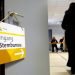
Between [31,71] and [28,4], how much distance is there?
39 cm

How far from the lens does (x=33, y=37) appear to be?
3.27 feet

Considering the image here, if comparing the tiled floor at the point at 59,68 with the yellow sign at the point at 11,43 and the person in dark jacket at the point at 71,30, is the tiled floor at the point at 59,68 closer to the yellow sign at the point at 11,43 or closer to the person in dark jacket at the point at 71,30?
the person in dark jacket at the point at 71,30

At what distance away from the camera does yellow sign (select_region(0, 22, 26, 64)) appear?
0.73 meters

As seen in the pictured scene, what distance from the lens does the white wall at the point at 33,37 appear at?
892mm

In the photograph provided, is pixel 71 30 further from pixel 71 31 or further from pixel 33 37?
pixel 33 37

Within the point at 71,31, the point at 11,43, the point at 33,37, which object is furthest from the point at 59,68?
the point at 11,43

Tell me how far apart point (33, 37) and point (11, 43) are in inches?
9.2

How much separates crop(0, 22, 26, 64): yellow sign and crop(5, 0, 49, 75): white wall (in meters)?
0.06

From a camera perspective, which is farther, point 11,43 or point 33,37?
point 33,37

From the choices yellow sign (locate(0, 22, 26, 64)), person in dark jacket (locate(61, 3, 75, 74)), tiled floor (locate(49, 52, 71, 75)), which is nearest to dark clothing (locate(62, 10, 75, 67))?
person in dark jacket (locate(61, 3, 75, 74))

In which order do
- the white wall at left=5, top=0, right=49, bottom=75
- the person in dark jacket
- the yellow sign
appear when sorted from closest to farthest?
the yellow sign
the white wall at left=5, top=0, right=49, bottom=75
the person in dark jacket

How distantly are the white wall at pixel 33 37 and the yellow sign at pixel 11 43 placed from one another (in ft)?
0.19

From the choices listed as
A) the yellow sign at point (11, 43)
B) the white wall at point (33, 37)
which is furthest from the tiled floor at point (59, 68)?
the yellow sign at point (11, 43)

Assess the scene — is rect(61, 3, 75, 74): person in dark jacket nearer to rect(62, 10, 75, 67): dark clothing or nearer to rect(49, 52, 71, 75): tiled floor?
rect(62, 10, 75, 67): dark clothing
